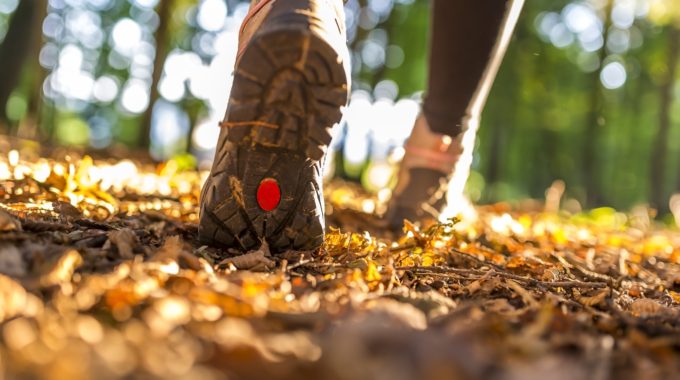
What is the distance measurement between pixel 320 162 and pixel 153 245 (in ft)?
1.52

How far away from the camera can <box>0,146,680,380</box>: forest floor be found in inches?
28.4

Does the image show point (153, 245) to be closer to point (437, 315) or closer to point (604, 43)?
point (437, 315)

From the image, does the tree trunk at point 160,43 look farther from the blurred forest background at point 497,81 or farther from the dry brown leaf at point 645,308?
the dry brown leaf at point 645,308

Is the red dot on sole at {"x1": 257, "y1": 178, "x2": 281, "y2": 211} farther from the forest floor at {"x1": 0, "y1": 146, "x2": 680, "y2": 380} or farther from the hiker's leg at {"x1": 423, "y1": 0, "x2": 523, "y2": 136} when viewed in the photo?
the hiker's leg at {"x1": 423, "y1": 0, "x2": 523, "y2": 136}

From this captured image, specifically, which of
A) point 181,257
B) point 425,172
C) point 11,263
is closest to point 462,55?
point 425,172

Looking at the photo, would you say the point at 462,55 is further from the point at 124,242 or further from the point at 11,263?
the point at 11,263

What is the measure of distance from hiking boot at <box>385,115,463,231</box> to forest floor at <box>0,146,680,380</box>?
1.64 feet

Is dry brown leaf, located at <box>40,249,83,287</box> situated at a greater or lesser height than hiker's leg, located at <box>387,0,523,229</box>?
lesser

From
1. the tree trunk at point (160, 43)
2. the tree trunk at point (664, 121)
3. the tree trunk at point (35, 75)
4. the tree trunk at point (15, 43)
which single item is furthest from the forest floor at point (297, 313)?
the tree trunk at point (664, 121)

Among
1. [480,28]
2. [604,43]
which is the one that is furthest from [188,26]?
[480,28]

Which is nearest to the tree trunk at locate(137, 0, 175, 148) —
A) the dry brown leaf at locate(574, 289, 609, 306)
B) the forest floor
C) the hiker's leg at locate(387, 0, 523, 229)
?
the hiker's leg at locate(387, 0, 523, 229)

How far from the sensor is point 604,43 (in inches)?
478

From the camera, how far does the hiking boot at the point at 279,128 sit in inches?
55.2

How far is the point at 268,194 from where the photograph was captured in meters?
1.54
